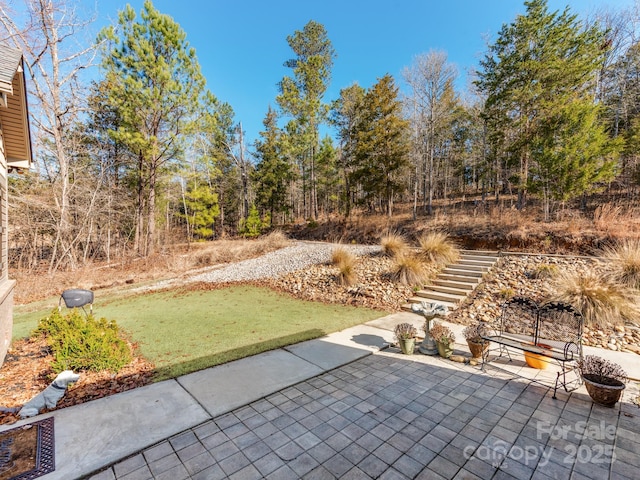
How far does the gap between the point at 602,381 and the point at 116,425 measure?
4.79 m

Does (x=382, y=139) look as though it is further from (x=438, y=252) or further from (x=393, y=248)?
(x=438, y=252)

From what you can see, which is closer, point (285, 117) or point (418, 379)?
point (418, 379)

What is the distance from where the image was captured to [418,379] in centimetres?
330

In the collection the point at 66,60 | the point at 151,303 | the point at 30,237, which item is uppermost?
the point at 66,60

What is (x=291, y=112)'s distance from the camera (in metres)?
19.6

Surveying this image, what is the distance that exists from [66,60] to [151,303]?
1196 cm

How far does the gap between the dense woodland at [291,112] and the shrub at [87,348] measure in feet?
28.9

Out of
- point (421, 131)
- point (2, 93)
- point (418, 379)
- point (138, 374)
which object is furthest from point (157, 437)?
point (421, 131)

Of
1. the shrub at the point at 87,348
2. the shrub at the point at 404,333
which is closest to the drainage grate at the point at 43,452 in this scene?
the shrub at the point at 87,348

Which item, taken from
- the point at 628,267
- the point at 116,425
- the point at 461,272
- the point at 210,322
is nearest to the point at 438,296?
the point at 461,272

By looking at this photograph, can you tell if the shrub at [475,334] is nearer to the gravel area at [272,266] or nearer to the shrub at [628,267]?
the shrub at [628,267]

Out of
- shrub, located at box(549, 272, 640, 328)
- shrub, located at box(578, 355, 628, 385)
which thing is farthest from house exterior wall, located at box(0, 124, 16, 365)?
shrub, located at box(549, 272, 640, 328)

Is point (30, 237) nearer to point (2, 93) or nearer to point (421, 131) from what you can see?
point (2, 93)

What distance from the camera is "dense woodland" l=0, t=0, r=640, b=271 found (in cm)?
1012
